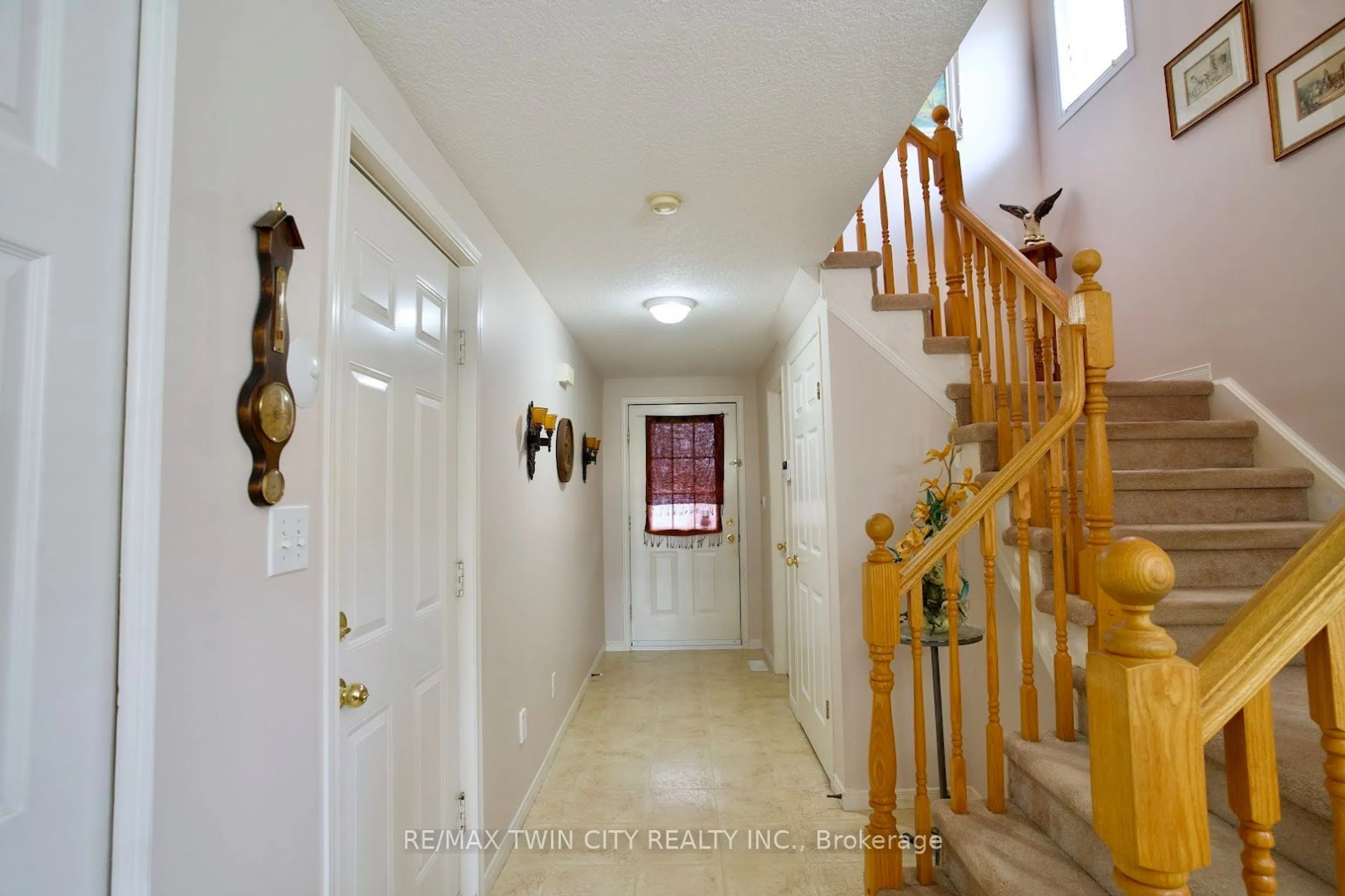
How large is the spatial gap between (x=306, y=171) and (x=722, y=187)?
127cm

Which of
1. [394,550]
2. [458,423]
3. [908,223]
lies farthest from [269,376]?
[908,223]

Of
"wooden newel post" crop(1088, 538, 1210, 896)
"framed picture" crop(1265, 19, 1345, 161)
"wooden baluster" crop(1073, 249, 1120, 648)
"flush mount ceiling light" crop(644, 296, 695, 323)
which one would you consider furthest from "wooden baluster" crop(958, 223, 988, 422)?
"wooden newel post" crop(1088, 538, 1210, 896)

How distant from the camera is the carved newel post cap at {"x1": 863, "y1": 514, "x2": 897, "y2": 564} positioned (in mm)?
1790

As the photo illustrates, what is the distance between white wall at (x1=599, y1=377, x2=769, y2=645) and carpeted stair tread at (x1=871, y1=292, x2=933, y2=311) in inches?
101

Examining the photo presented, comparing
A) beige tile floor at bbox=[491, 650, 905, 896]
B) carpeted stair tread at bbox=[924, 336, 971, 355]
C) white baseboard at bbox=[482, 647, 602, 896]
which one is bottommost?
beige tile floor at bbox=[491, 650, 905, 896]

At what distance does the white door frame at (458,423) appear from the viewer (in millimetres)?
1188

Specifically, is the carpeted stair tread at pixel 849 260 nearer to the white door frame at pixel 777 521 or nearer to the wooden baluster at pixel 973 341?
the wooden baluster at pixel 973 341

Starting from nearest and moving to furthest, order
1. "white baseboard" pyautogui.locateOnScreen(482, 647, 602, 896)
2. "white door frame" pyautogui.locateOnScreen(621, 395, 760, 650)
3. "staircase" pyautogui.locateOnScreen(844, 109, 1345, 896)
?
"staircase" pyautogui.locateOnScreen(844, 109, 1345, 896)
"white baseboard" pyautogui.locateOnScreen(482, 647, 602, 896)
"white door frame" pyautogui.locateOnScreen(621, 395, 760, 650)

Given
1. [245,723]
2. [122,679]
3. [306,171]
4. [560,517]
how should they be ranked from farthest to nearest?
[560,517]
[306,171]
[245,723]
[122,679]

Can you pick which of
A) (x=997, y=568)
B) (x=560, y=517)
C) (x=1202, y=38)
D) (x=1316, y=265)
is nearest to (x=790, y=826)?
(x=997, y=568)

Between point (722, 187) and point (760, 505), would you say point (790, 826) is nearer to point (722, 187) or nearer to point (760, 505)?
point (722, 187)

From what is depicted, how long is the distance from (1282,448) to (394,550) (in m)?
3.17

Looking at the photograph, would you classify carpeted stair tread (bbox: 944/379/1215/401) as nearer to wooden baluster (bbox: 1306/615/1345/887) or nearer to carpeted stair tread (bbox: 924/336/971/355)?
carpeted stair tread (bbox: 924/336/971/355)

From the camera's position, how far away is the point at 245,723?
0.97 meters
